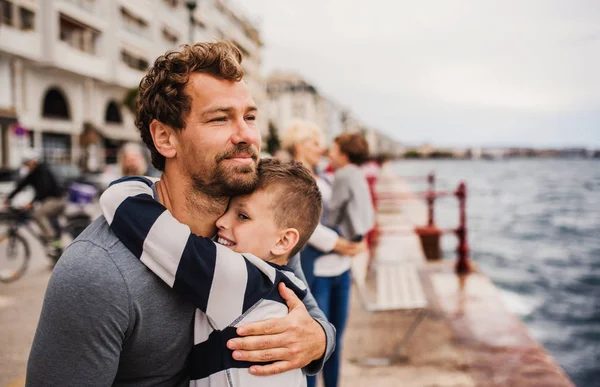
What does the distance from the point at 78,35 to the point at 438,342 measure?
88.7 ft

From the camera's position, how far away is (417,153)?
170625mm

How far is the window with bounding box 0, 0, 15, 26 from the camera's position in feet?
64.7

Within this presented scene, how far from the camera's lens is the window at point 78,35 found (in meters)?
25.0

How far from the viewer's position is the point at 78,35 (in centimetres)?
2614

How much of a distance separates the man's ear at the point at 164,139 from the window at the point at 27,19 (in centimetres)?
2394

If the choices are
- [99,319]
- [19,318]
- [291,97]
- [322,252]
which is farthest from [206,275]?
[291,97]

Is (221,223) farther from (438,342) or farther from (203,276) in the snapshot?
(438,342)

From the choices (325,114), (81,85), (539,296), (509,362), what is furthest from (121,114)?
(325,114)

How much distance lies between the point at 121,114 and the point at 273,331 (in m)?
32.3

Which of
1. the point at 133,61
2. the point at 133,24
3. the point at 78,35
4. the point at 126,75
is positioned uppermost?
the point at 133,24

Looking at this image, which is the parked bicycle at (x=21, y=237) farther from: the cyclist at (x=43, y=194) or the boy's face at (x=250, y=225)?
the boy's face at (x=250, y=225)

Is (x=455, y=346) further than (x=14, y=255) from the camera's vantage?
No

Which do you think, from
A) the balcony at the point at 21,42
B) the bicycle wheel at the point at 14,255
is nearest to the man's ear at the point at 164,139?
the bicycle wheel at the point at 14,255

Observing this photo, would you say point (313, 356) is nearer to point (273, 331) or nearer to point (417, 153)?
point (273, 331)
